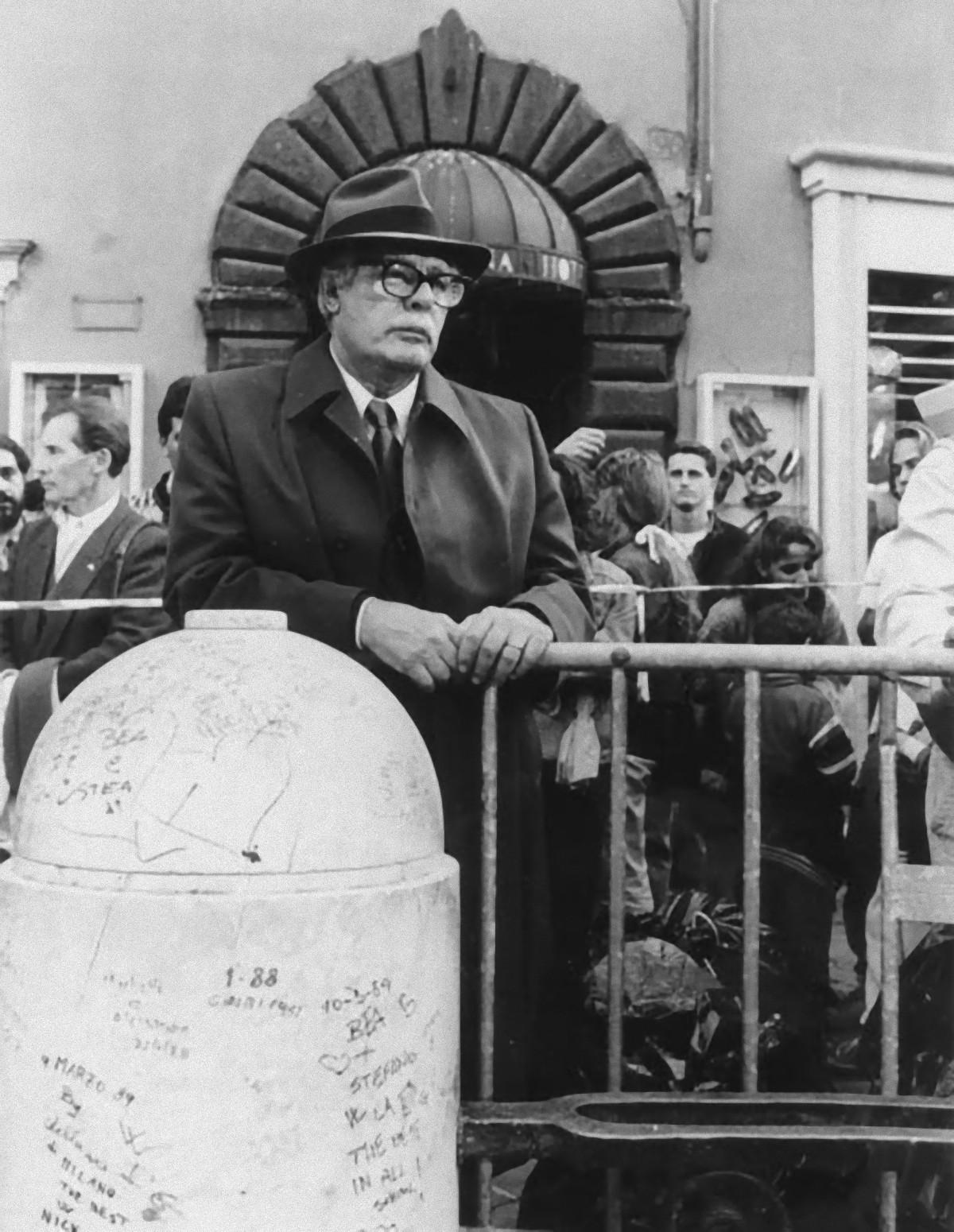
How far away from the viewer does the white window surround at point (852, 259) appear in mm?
4203

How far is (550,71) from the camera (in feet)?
14.3

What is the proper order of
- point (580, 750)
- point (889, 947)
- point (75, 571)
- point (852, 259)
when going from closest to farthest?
point (889, 947) → point (580, 750) → point (75, 571) → point (852, 259)

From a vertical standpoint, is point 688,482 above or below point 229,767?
above

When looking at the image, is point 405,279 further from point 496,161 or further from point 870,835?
point 496,161

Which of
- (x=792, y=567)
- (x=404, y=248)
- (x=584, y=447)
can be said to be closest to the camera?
(x=404, y=248)

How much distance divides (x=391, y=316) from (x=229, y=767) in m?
1.02

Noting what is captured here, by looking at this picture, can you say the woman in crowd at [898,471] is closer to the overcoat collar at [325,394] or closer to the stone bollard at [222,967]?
the overcoat collar at [325,394]

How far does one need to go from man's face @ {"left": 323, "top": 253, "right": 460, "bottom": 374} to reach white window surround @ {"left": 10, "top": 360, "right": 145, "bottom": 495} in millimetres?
1772

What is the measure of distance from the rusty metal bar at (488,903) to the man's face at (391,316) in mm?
594

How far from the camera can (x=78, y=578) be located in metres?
3.70

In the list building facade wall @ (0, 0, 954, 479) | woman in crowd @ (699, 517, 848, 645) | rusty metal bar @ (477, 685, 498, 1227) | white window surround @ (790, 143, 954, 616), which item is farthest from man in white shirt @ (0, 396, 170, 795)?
white window surround @ (790, 143, 954, 616)

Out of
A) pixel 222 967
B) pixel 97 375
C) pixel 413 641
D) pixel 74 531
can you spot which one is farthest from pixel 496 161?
pixel 222 967

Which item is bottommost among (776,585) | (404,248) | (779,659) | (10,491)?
(779,659)

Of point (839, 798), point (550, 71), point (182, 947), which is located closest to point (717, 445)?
point (550, 71)
